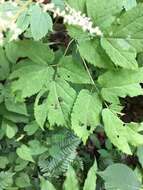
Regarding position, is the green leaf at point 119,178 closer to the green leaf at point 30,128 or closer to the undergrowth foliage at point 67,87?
the undergrowth foliage at point 67,87

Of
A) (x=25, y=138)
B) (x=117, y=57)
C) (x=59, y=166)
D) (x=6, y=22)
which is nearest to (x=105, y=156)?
(x=59, y=166)

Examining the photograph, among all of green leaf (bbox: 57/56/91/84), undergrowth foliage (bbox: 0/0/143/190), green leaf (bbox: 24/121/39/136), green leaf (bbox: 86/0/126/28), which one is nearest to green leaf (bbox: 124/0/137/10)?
undergrowth foliage (bbox: 0/0/143/190)

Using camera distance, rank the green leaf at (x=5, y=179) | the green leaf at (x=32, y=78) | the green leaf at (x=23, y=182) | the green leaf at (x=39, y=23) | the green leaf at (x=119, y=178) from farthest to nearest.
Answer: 1. the green leaf at (x=23, y=182)
2. the green leaf at (x=5, y=179)
3. the green leaf at (x=119, y=178)
4. the green leaf at (x=32, y=78)
5. the green leaf at (x=39, y=23)

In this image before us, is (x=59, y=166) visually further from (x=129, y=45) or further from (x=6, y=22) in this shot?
(x=6, y=22)

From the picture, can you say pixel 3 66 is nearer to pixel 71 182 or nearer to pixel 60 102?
pixel 60 102

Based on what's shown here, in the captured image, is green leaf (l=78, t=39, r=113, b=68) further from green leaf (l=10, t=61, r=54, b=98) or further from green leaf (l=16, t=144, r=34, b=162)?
green leaf (l=16, t=144, r=34, b=162)

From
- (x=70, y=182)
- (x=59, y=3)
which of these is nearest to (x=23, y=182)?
(x=70, y=182)

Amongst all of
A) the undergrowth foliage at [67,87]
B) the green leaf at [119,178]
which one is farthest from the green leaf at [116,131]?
the green leaf at [119,178]
